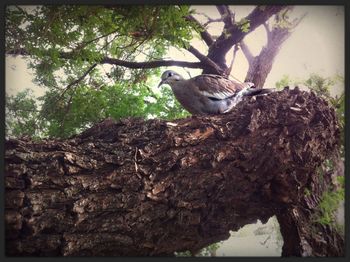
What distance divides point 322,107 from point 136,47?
3.60 feet

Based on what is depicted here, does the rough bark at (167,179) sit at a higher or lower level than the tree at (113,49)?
lower

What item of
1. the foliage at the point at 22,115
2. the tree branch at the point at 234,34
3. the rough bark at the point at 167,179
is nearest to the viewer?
the rough bark at the point at 167,179

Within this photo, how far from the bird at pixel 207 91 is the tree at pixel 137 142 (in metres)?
0.08

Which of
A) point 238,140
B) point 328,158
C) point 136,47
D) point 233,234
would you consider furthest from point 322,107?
point 136,47

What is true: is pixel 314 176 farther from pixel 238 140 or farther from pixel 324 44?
pixel 324 44

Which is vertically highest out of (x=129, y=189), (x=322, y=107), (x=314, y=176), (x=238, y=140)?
(x=322, y=107)

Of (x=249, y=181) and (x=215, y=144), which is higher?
(x=215, y=144)

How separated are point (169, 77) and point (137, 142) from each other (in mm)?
604

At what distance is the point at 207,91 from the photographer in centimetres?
242

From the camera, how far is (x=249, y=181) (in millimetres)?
2160

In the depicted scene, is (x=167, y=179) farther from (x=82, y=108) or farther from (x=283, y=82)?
(x=283, y=82)

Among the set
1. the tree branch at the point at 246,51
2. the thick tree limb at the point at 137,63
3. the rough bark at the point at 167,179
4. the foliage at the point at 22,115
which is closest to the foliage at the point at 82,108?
the foliage at the point at 22,115

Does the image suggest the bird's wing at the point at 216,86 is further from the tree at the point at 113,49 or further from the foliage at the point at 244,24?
the foliage at the point at 244,24

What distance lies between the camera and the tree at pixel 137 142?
1.74 meters
